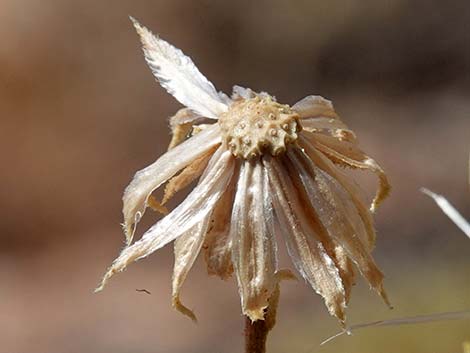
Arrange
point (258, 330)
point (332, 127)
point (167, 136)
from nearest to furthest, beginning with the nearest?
1. point (258, 330)
2. point (332, 127)
3. point (167, 136)

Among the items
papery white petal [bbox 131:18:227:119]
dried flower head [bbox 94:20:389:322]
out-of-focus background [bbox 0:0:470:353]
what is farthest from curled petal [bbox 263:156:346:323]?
out-of-focus background [bbox 0:0:470:353]

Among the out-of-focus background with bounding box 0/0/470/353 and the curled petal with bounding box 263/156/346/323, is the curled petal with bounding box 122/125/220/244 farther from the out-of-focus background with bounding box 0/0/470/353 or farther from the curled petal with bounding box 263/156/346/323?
the out-of-focus background with bounding box 0/0/470/353

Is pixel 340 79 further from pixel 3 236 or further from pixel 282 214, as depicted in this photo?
pixel 282 214

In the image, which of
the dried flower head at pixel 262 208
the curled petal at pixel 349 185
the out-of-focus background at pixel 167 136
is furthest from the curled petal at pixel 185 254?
the out-of-focus background at pixel 167 136

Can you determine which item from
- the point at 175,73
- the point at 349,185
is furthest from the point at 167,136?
the point at 349,185

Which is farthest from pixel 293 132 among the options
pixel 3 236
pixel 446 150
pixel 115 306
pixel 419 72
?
pixel 419 72

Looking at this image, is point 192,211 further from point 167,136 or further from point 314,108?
point 167,136

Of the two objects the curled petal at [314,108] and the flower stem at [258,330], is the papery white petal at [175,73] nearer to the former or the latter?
the curled petal at [314,108]
